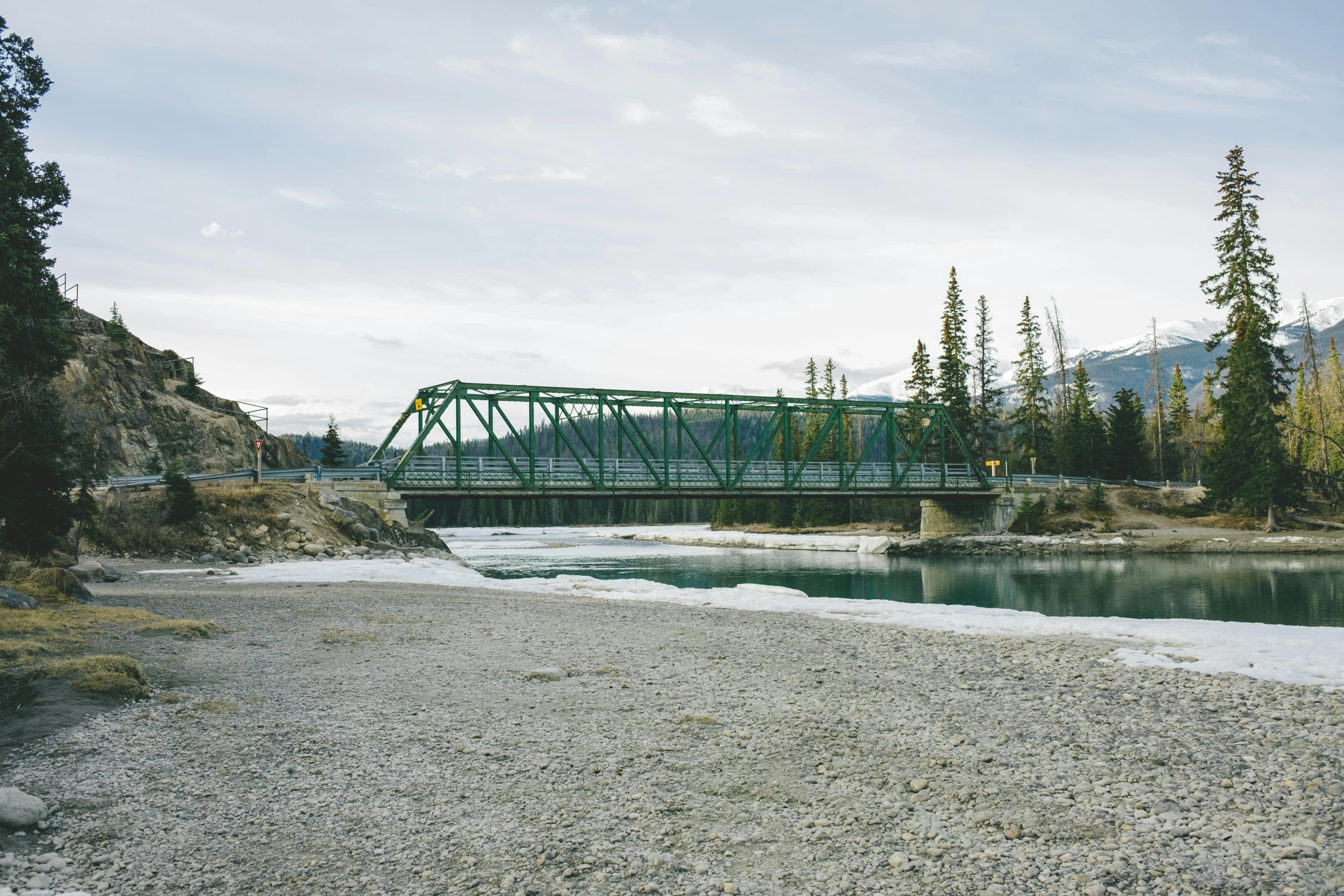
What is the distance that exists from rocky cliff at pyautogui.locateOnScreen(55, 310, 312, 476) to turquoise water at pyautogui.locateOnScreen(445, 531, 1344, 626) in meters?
16.9

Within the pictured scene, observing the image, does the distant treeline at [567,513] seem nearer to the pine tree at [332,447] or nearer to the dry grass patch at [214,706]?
the pine tree at [332,447]

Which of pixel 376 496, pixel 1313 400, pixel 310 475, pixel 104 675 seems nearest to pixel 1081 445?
pixel 1313 400

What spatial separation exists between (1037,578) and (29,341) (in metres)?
36.6

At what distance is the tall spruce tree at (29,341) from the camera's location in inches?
670

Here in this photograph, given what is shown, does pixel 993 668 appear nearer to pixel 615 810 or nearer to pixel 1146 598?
pixel 615 810

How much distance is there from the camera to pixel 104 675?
847 cm

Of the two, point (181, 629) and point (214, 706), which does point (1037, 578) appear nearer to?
point (181, 629)

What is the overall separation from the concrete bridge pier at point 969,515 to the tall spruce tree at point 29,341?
2085 inches

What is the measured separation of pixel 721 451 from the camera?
566 ft

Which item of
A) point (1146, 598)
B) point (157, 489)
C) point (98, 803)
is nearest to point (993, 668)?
point (98, 803)

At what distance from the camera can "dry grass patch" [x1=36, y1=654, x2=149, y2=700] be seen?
8297 millimetres

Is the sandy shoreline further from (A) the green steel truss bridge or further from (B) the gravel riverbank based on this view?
(B) the gravel riverbank

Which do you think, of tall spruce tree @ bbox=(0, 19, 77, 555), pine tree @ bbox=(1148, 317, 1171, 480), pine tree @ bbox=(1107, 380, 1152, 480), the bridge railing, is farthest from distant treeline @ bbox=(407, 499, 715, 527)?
tall spruce tree @ bbox=(0, 19, 77, 555)

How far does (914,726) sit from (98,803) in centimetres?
693
